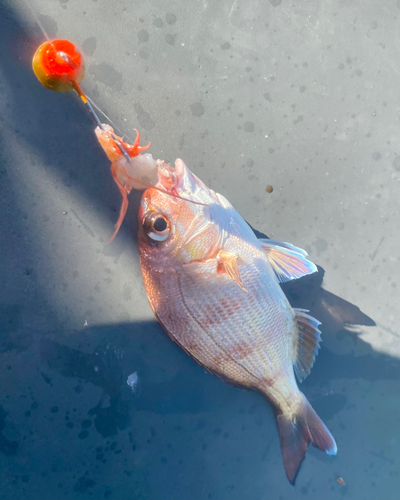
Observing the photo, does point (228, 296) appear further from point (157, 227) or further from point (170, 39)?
Answer: point (170, 39)

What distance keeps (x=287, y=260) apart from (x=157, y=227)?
707 mm

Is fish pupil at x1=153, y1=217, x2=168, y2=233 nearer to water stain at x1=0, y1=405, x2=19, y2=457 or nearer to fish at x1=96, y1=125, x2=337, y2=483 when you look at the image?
fish at x1=96, y1=125, x2=337, y2=483

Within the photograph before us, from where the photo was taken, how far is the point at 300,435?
1.63 meters

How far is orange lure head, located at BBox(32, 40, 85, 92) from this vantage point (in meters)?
1.44

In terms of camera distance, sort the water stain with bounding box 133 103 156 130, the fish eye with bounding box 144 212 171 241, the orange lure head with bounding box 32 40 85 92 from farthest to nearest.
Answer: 1. the water stain with bounding box 133 103 156 130
2. the orange lure head with bounding box 32 40 85 92
3. the fish eye with bounding box 144 212 171 241

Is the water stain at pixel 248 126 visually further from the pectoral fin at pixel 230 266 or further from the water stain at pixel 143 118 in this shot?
the pectoral fin at pixel 230 266

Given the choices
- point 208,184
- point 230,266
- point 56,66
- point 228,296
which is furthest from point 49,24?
point 228,296

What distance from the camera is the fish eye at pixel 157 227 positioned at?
132 centimetres

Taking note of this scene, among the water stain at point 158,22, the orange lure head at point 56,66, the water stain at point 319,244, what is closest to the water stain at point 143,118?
the orange lure head at point 56,66

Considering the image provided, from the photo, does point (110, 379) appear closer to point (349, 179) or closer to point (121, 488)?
point (121, 488)

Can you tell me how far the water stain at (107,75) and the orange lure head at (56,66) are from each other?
12 cm

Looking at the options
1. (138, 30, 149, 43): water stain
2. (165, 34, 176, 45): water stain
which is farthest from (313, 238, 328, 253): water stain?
(138, 30, 149, 43): water stain

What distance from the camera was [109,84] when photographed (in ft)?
5.45

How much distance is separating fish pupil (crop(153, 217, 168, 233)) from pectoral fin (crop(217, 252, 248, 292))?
0.94 feet
